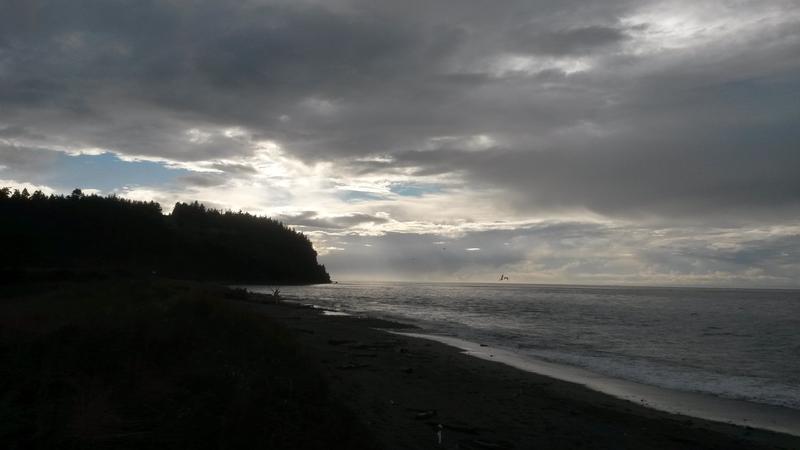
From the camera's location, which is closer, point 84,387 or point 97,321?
point 84,387

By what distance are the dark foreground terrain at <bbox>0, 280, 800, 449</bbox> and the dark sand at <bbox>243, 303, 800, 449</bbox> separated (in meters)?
0.05

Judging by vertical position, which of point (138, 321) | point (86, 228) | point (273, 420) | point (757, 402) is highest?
point (86, 228)

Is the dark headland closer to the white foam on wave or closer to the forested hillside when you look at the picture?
the white foam on wave

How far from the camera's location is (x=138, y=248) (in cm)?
12394

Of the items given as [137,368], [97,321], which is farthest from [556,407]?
[97,321]

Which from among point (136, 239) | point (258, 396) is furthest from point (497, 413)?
point (136, 239)

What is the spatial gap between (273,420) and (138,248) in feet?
425

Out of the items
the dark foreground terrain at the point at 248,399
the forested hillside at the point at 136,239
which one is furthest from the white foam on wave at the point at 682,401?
the forested hillside at the point at 136,239

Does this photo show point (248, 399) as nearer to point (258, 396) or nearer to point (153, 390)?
point (258, 396)

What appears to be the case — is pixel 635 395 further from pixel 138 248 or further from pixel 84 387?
pixel 138 248

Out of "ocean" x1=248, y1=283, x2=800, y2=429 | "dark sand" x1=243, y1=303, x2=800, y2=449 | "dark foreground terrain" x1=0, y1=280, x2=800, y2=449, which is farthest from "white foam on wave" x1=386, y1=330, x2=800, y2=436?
"dark foreground terrain" x1=0, y1=280, x2=800, y2=449

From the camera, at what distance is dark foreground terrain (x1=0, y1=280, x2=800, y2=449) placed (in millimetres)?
7133

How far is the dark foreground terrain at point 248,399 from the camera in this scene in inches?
281

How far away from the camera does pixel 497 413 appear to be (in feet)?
41.1
